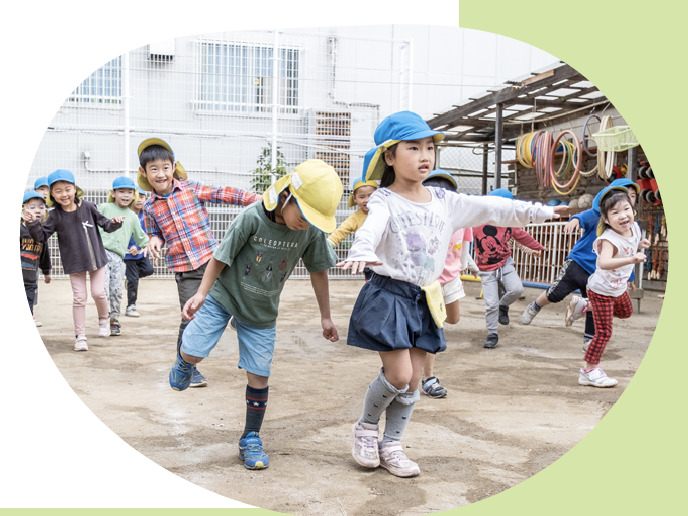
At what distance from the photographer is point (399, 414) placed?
2910 mm

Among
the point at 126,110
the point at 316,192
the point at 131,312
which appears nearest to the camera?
the point at 316,192

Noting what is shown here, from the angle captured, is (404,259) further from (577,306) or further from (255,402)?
(577,306)

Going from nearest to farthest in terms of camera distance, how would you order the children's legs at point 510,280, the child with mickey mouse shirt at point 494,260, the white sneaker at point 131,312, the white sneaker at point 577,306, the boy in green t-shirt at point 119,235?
the white sneaker at point 577,306, the child with mickey mouse shirt at point 494,260, the children's legs at point 510,280, the boy in green t-shirt at point 119,235, the white sneaker at point 131,312

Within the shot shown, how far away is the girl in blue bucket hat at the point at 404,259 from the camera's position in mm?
2711

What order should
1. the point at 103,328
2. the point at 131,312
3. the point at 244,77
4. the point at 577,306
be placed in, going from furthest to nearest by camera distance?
the point at 244,77 < the point at 131,312 < the point at 103,328 < the point at 577,306

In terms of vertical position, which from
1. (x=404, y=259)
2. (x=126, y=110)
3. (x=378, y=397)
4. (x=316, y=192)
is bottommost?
(x=378, y=397)

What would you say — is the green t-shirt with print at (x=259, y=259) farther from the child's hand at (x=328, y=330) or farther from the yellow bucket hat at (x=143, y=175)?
the yellow bucket hat at (x=143, y=175)

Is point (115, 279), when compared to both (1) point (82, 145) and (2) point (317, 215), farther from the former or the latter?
(1) point (82, 145)

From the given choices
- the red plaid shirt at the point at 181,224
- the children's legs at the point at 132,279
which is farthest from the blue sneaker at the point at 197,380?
the children's legs at the point at 132,279

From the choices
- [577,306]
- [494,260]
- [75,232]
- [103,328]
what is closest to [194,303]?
[75,232]

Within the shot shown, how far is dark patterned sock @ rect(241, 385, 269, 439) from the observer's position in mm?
2877

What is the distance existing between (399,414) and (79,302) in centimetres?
325

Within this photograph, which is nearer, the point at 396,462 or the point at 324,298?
the point at 396,462

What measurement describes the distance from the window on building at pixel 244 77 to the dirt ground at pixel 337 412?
5520mm
